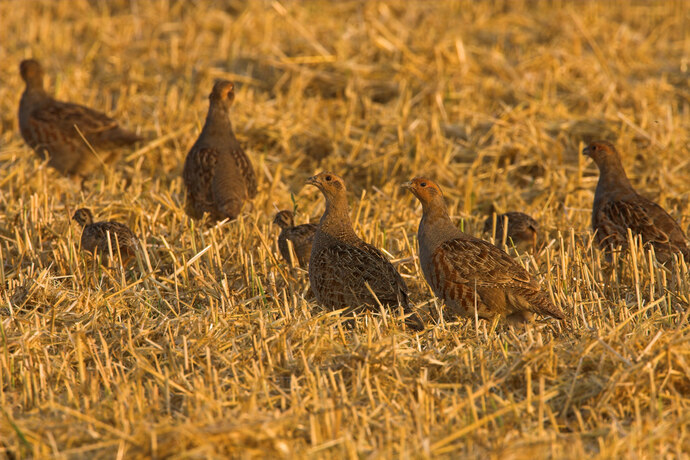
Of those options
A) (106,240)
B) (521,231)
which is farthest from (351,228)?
(106,240)

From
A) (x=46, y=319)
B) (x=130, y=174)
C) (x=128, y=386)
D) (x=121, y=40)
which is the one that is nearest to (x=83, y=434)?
(x=128, y=386)

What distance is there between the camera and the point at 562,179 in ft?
27.6

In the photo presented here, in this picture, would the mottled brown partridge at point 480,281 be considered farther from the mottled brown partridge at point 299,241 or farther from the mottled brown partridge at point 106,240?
the mottled brown partridge at point 106,240

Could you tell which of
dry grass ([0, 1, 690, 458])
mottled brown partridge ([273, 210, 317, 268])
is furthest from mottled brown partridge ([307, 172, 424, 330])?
mottled brown partridge ([273, 210, 317, 268])

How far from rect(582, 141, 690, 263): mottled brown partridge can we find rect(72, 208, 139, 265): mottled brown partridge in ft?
11.7

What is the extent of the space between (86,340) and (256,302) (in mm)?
1359

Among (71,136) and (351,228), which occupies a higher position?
(71,136)

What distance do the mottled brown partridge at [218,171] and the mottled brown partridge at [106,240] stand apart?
1230 mm

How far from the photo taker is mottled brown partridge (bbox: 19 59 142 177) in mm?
8695

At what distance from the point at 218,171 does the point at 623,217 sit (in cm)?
354

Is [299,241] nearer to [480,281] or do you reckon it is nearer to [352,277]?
[352,277]

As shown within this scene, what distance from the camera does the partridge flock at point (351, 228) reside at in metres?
5.57

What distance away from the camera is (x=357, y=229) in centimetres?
707

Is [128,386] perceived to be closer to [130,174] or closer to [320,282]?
[320,282]
